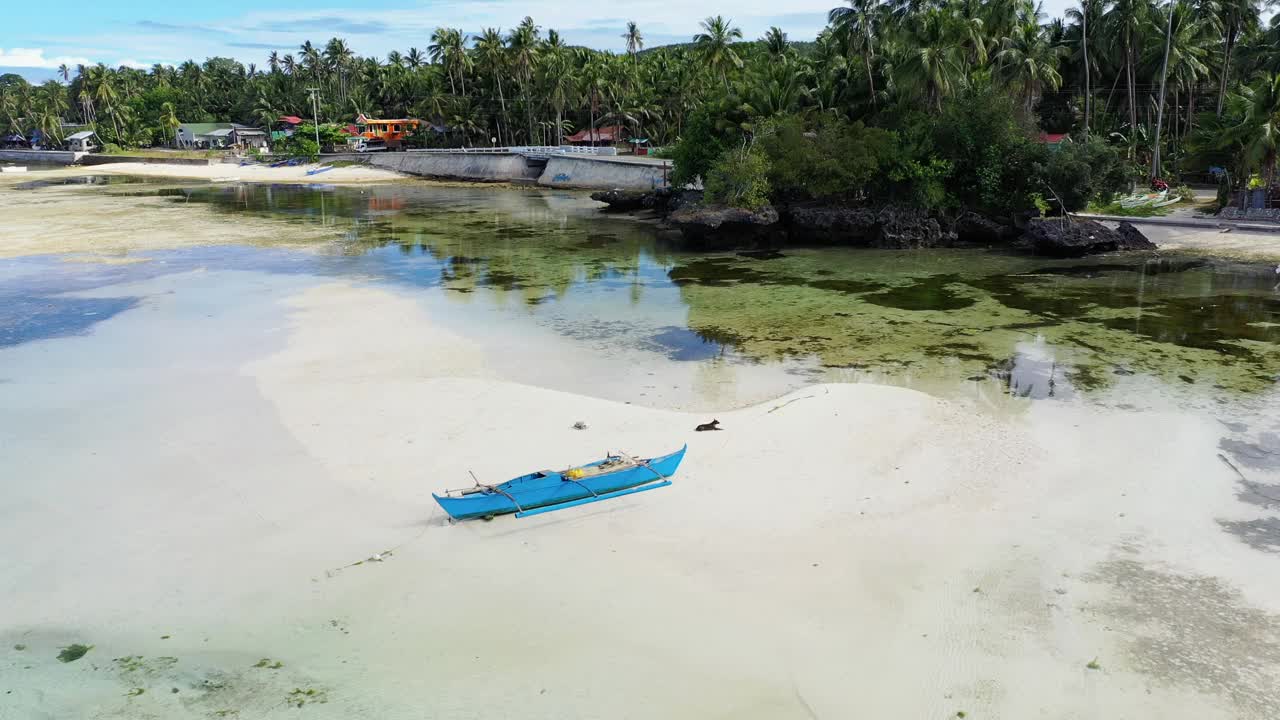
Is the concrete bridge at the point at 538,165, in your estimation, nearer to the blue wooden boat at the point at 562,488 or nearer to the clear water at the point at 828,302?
the clear water at the point at 828,302

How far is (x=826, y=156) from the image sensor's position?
152 feet

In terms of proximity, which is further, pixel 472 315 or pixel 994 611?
pixel 472 315

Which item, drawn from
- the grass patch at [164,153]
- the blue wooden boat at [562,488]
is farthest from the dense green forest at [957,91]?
the grass patch at [164,153]

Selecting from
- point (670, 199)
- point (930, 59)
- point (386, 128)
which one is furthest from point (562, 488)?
point (386, 128)

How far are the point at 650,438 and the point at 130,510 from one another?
9.17 meters

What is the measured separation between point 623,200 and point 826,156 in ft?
68.6

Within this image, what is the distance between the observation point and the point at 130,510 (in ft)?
48.9

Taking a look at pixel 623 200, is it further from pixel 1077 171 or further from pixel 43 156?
pixel 43 156

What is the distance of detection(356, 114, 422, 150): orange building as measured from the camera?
111812mm

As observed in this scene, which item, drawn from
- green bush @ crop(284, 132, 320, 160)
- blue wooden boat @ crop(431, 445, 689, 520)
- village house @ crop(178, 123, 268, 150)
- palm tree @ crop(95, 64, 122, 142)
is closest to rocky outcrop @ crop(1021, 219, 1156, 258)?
blue wooden boat @ crop(431, 445, 689, 520)

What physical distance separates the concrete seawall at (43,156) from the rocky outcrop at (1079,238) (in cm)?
12521

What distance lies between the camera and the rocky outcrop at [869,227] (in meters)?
45.2

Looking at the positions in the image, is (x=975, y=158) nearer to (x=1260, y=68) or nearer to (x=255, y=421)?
(x=1260, y=68)

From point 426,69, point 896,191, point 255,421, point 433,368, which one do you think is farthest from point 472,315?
point 426,69
